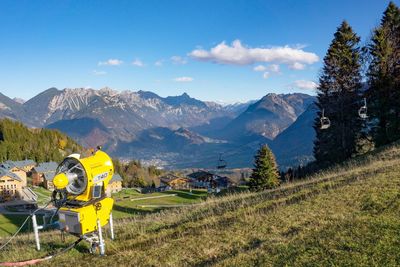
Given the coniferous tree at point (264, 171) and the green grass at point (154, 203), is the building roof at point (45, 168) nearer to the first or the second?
the green grass at point (154, 203)

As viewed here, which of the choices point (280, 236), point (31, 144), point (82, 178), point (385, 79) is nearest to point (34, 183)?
point (31, 144)

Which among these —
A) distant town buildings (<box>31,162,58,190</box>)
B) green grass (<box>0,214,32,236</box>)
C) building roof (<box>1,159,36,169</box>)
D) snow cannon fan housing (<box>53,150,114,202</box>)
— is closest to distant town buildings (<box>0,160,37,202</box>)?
building roof (<box>1,159,36,169</box>)

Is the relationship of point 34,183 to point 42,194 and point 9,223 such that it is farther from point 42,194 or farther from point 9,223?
point 9,223

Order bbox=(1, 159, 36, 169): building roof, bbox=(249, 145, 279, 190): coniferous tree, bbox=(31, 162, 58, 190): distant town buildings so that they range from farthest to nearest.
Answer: bbox=(31, 162, 58, 190): distant town buildings < bbox=(1, 159, 36, 169): building roof < bbox=(249, 145, 279, 190): coniferous tree

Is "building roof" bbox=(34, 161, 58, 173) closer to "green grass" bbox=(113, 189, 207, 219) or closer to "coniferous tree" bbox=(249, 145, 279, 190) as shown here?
"green grass" bbox=(113, 189, 207, 219)

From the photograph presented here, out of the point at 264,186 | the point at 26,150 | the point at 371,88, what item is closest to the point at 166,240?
the point at 371,88

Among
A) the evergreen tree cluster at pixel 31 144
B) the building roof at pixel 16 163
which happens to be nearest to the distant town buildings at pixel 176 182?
the evergreen tree cluster at pixel 31 144
